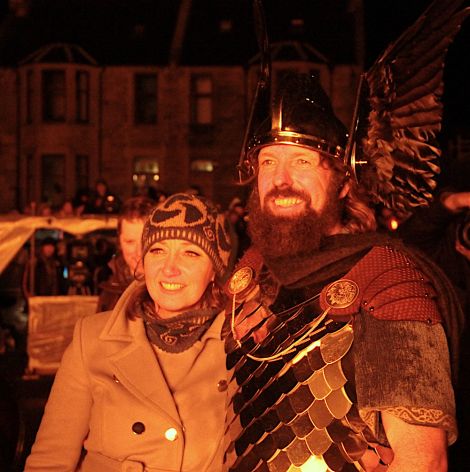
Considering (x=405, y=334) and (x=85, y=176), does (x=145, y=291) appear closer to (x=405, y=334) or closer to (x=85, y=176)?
(x=405, y=334)

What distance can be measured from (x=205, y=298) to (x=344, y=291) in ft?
3.40

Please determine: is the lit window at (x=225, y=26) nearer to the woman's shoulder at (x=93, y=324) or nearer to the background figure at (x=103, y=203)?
the background figure at (x=103, y=203)

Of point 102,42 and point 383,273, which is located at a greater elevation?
point 102,42

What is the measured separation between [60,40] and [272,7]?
856 centimetres

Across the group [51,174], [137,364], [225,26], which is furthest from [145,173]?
[137,364]

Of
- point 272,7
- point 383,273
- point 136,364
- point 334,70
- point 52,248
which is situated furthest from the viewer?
point 272,7

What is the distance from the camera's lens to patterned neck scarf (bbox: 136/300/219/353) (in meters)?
3.32

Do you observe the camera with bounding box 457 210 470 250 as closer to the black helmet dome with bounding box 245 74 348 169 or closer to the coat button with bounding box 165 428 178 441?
the black helmet dome with bounding box 245 74 348 169

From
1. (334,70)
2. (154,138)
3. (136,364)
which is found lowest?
(136,364)

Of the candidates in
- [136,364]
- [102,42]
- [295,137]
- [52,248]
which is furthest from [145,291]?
[102,42]

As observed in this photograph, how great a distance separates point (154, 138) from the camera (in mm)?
30719

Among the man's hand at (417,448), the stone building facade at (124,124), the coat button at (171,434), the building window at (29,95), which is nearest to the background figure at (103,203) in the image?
the coat button at (171,434)

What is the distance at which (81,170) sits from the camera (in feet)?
102

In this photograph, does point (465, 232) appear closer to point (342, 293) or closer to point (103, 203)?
point (342, 293)
